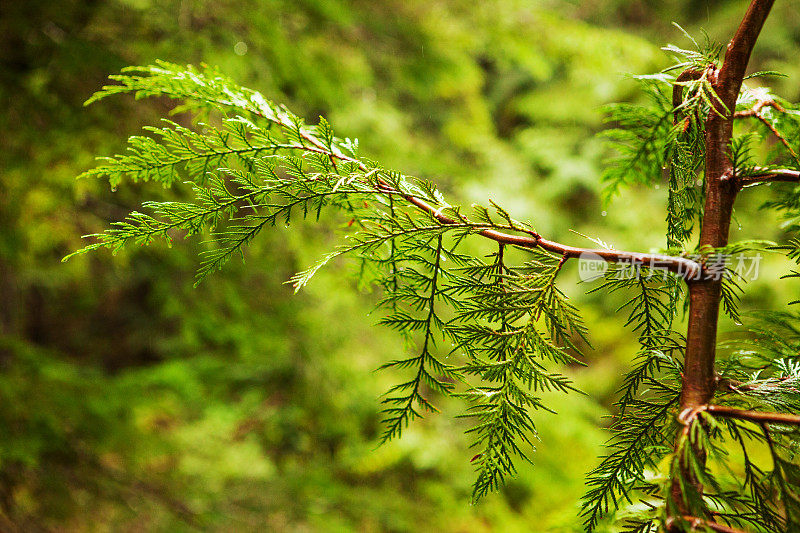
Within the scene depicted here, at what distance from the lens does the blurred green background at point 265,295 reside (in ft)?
6.63

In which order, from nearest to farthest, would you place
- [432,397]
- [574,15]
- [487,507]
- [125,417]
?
[125,417] < [487,507] < [432,397] < [574,15]

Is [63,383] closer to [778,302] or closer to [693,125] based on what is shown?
[693,125]

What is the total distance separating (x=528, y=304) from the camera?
2.18 ft

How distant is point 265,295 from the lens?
2699mm

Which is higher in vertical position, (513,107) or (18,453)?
(513,107)

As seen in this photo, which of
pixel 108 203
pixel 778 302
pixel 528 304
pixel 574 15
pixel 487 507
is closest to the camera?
pixel 528 304

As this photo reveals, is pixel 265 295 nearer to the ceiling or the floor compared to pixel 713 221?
nearer to the ceiling

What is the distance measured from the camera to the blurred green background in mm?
2020

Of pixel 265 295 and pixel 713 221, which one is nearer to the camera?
pixel 713 221

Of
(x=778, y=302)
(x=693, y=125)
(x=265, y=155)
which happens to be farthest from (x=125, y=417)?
(x=778, y=302)

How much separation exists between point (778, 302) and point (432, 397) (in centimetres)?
308

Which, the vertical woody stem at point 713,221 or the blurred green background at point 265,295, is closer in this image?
the vertical woody stem at point 713,221

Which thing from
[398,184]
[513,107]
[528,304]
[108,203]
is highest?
[513,107]

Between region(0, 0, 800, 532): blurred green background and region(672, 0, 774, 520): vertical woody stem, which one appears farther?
region(0, 0, 800, 532): blurred green background
